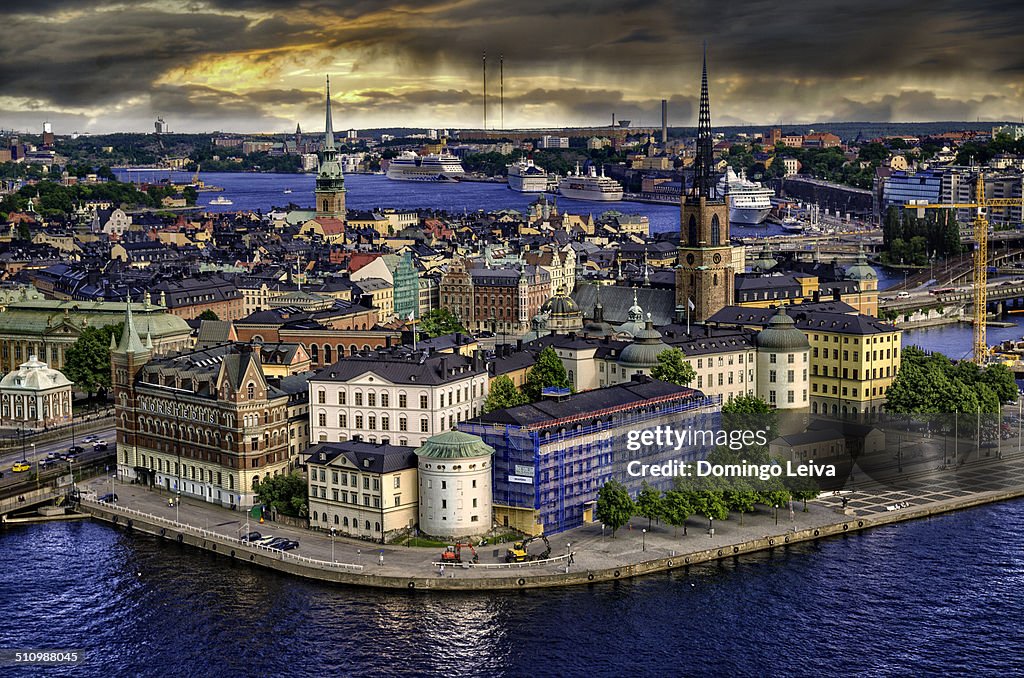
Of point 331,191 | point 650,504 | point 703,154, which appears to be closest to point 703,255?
point 703,154

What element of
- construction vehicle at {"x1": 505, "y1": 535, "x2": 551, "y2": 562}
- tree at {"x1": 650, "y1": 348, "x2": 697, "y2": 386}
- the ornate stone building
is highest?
tree at {"x1": 650, "y1": 348, "x2": 697, "y2": 386}

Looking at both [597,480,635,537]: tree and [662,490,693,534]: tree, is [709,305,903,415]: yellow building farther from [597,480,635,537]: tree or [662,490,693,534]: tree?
[597,480,635,537]: tree

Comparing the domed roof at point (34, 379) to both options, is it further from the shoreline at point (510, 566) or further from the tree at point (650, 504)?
the tree at point (650, 504)

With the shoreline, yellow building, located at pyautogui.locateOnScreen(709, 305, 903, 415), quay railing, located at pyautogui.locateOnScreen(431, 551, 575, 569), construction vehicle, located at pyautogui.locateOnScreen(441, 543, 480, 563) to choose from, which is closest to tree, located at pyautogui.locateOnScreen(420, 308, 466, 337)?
yellow building, located at pyautogui.locateOnScreen(709, 305, 903, 415)

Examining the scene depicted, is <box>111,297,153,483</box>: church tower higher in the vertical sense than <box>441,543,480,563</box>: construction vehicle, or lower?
higher

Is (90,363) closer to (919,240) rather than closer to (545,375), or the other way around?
(545,375)
